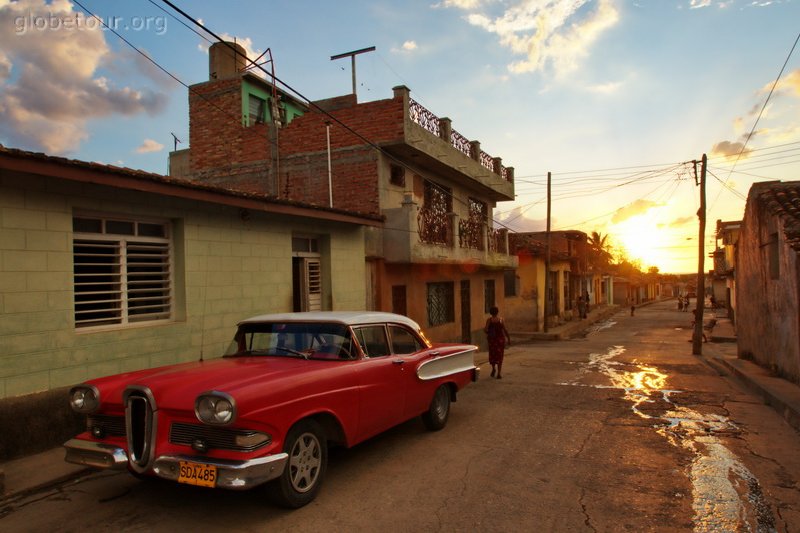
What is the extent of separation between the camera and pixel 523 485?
459 centimetres

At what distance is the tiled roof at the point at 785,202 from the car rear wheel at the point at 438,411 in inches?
225

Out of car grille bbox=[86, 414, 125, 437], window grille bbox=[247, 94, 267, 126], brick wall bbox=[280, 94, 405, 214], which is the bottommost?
car grille bbox=[86, 414, 125, 437]

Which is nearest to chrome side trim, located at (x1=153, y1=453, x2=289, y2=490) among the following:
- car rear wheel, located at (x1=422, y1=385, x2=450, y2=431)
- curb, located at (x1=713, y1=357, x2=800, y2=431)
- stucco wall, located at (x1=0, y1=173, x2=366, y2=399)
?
car rear wheel, located at (x1=422, y1=385, x2=450, y2=431)

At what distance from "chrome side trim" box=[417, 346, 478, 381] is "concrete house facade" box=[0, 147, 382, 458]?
11.8 ft

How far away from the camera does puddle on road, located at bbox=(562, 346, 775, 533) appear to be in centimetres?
395

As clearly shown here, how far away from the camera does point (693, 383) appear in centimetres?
1057

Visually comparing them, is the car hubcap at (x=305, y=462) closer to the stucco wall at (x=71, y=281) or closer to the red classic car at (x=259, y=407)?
the red classic car at (x=259, y=407)

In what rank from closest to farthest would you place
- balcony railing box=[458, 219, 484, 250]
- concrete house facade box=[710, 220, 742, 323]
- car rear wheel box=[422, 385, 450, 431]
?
1. car rear wheel box=[422, 385, 450, 431]
2. balcony railing box=[458, 219, 484, 250]
3. concrete house facade box=[710, 220, 742, 323]

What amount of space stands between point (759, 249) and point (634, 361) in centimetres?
460

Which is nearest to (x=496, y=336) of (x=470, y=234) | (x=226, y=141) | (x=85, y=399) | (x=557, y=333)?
(x=470, y=234)

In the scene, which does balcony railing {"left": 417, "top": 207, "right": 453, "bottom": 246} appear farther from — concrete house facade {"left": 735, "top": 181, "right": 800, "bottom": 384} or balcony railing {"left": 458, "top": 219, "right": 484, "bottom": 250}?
concrete house facade {"left": 735, "top": 181, "right": 800, "bottom": 384}

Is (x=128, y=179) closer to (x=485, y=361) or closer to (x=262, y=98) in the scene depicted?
(x=485, y=361)

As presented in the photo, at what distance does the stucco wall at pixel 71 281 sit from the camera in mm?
5582

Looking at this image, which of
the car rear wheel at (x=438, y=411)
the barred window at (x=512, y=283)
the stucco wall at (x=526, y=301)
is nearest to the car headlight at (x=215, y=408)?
the car rear wheel at (x=438, y=411)
